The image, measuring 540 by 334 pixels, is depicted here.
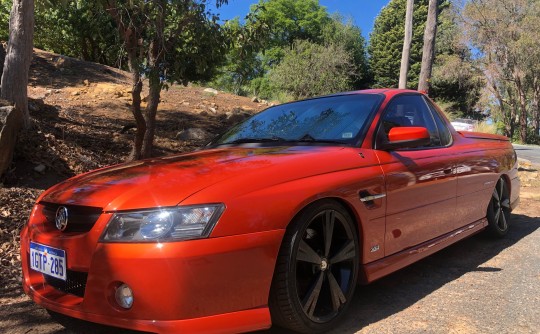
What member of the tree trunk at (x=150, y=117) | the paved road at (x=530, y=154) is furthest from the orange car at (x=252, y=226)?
the paved road at (x=530, y=154)

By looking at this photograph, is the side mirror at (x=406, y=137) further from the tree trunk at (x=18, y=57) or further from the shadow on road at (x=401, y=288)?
the tree trunk at (x=18, y=57)

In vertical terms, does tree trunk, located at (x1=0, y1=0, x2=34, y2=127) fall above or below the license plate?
above

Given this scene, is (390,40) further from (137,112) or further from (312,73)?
(137,112)

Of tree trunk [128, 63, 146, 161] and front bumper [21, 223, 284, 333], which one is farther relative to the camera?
tree trunk [128, 63, 146, 161]

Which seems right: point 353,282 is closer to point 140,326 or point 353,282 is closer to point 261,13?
point 140,326

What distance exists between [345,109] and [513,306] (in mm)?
1883

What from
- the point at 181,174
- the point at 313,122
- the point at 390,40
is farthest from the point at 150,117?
the point at 390,40

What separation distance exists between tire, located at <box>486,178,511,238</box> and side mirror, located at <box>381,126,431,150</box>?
2061 mm

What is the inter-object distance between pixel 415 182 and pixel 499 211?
221 centimetres

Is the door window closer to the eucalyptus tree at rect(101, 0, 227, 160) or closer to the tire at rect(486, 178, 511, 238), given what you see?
the tire at rect(486, 178, 511, 238)

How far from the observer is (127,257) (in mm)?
2322

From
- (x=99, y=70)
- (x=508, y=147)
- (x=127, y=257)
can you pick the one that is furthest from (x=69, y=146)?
(x=99, y=70)

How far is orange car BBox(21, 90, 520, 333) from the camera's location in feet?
7.65

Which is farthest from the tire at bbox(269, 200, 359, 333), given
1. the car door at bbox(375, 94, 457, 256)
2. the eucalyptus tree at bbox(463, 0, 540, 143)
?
the eucalyptus tree at bbox(463, 0, 540, 143)
